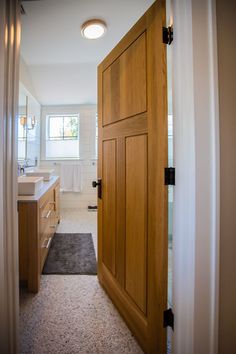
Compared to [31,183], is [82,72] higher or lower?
higher

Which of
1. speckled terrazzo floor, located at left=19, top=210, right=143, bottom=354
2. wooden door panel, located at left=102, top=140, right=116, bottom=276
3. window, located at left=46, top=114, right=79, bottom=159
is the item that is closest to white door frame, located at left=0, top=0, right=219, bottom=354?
speckled terrazzo floor, located at left=19, top=210, right=143, bottom=354

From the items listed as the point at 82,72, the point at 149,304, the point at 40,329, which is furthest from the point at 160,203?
the point at 82,72

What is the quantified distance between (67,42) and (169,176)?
2.30 metres

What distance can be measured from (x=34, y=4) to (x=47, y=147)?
2.78m

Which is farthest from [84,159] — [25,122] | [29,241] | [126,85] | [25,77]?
[126,85]

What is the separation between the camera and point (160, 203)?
1.00 metres

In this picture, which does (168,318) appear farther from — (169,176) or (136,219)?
(169,176)

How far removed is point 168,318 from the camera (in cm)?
99

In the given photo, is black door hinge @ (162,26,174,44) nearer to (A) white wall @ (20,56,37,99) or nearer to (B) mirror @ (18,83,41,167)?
(B) mirror @ (18,83,41,167)

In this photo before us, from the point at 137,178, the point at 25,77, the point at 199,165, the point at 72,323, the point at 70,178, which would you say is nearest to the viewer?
the point at 199,165

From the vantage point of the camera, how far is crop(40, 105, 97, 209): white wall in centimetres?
426

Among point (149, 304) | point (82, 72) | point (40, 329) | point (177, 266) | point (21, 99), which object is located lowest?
point (40, 329)

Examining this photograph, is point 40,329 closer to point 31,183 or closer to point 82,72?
point 31,183

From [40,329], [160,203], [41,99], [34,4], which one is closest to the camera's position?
[160,203]
